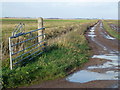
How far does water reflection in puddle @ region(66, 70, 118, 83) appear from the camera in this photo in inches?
291

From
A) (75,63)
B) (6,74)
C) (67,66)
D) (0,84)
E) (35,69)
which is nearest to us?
(0,84)

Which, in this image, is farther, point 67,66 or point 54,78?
point 67,66

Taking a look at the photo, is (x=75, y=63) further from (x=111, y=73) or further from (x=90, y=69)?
(x=111, y=73)

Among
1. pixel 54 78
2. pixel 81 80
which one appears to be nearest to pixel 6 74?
pixel 54 78

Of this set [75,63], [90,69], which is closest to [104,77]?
[90,69]

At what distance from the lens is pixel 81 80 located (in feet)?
23.9

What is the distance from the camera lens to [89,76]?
25.7 feet

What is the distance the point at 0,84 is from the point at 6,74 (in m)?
0.66

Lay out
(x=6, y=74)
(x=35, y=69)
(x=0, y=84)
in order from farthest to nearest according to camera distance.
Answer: (x=35, y=69)
(x=6, y=74)
(x=0, y=84)

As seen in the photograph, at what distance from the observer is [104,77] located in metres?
7.67

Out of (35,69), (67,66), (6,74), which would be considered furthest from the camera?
(67,66)

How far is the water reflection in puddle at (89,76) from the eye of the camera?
7.40 m

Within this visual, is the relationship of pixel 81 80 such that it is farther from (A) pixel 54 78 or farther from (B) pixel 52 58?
(B) pixel 52 58

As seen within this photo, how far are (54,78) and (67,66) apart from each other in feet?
4.74
